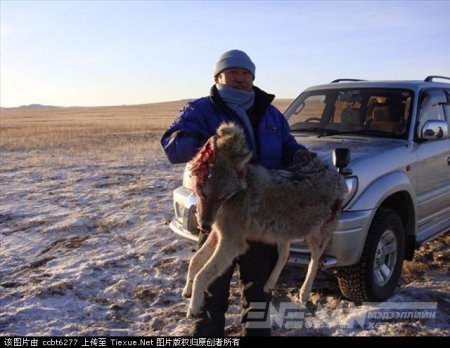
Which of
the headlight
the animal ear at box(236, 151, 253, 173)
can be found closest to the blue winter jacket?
the animal ear at box(236, 151, 253, 173)

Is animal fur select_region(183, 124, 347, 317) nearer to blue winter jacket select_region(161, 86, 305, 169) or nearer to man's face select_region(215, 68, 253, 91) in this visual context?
blue winter jacket select_region(161, 86, 305, 169)

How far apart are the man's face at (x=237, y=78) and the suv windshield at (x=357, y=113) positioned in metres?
2.66

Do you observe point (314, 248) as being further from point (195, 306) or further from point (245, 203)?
point (195, 306)

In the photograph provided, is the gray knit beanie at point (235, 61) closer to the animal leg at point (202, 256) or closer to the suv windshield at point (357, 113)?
the animal leg at point (202, 256)

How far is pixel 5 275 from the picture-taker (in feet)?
17.7

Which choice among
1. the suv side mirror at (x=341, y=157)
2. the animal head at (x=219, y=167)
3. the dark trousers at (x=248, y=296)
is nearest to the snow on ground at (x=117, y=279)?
the dark trousers at (x=248, y=296)

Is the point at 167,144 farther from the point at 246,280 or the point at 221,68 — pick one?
the point at 246,280

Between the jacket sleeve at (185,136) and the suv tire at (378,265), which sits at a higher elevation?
the jacket sleeve at (185,136)

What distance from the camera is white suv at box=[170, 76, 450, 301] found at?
433 cm

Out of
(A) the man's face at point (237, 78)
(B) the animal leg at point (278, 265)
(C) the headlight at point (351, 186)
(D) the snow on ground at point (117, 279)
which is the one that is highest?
(A) the man's face at point (237, 78)

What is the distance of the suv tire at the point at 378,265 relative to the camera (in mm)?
4406

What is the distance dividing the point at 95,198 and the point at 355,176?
19.2 feet

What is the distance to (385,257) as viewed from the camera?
4797 millimetres

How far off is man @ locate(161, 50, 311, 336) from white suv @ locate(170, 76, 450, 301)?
2.28 feet
